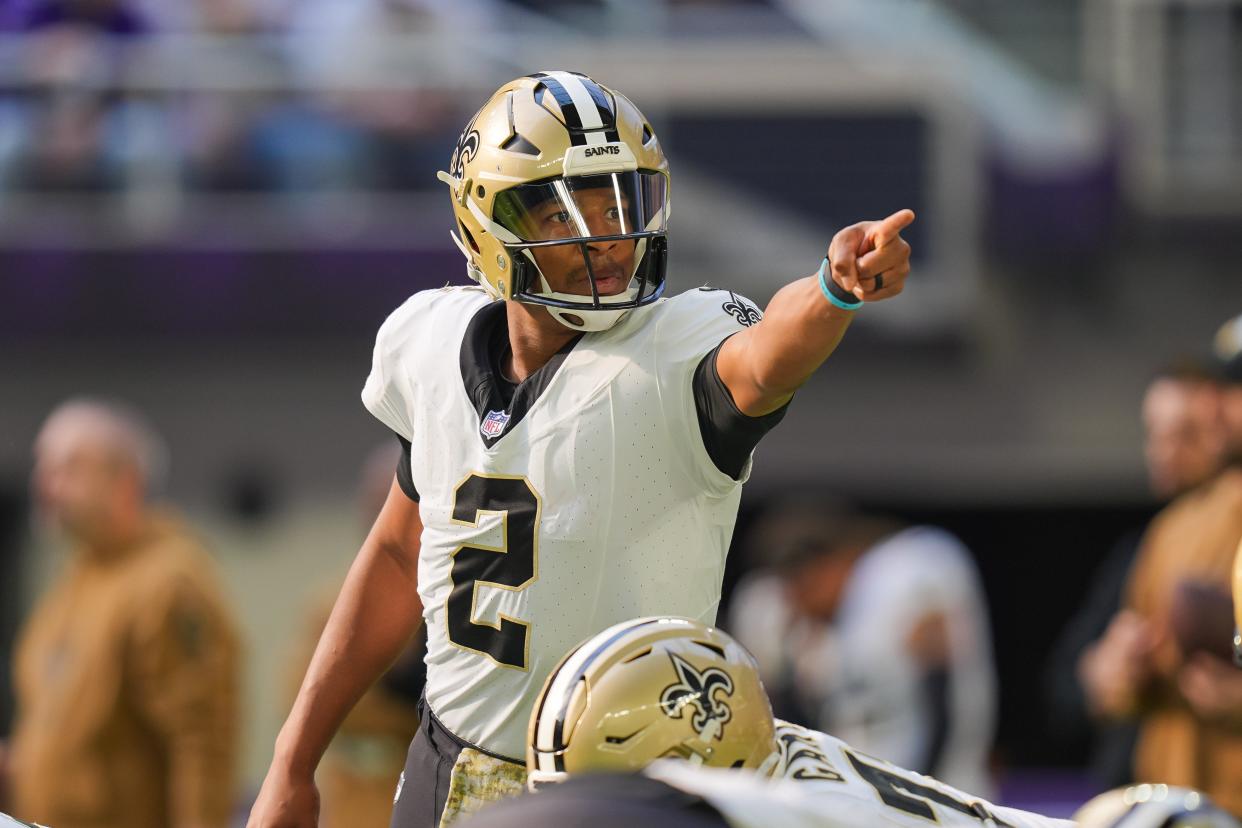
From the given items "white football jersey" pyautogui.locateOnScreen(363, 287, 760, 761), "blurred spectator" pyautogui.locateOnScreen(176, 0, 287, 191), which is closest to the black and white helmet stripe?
"white football jersey" pyautogui.locateOnScreen(363, 287, 760, 761)

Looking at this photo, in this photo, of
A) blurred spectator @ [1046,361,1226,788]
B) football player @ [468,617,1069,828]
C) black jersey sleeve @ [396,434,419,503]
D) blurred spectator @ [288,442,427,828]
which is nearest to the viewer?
football player @ [468,617,1069,828]

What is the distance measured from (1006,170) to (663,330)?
25.9 ft

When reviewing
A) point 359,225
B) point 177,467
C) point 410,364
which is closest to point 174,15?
point 359,225

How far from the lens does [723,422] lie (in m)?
3.03

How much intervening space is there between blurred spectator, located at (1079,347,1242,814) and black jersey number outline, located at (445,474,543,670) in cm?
248

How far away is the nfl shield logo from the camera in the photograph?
3207 mm

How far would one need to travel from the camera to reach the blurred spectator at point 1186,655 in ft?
17.0

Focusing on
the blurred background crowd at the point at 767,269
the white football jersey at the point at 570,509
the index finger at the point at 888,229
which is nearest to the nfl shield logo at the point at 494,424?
the white football jersey at the point at 570,509

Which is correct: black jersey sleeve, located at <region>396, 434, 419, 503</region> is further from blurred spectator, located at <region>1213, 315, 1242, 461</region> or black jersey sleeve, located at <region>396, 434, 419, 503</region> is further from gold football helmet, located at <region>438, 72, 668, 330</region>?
blurred spectator, located at <region>1213, 315, 1242, 461</region>

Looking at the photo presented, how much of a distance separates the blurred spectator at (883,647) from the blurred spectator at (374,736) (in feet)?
7.31

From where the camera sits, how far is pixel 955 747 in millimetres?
7863

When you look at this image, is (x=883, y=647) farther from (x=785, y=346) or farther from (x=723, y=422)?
(x=785, y=346)

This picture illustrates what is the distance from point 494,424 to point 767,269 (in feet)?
22.7

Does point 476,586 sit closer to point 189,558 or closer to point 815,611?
point 189,558
